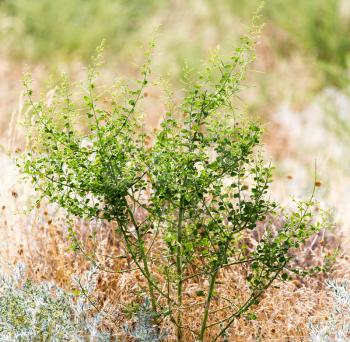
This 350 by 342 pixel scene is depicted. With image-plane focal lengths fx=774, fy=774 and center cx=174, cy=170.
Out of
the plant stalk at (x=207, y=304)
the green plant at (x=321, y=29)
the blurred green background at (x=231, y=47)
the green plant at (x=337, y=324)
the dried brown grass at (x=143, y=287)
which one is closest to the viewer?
the green plant at (x=337, y=324)

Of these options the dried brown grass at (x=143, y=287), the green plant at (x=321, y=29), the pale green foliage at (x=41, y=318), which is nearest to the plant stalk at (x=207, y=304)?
the dried brown grass at (x=143, y=287)

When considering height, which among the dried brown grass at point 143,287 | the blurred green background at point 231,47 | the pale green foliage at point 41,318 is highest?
the blurred green background at point 231,47

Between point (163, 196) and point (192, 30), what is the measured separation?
24.3 feet

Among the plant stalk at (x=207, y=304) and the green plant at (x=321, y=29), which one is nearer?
the plant stalk at (x=207, y=304)

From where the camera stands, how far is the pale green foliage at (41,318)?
112 inches

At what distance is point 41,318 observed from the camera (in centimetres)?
292

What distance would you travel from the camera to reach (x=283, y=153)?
7719 mm

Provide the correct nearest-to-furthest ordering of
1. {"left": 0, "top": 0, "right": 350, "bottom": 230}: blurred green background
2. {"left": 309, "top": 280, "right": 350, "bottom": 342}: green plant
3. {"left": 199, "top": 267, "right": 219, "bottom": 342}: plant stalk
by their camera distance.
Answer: {"left": 309, "top": 280, "right": 350, "bottom": 342}: green plant < {"left": 199, "top": 267, "right": 219, "bottom": 342}: plant stalk < {"left": 0, "top": 0, "right": 350, "bottom": 230}: blurred green background

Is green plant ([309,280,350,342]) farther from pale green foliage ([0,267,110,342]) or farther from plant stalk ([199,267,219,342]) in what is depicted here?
pale green foliage ([0,267,110,342])

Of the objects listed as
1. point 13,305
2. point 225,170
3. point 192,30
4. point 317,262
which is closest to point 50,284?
point 13,305

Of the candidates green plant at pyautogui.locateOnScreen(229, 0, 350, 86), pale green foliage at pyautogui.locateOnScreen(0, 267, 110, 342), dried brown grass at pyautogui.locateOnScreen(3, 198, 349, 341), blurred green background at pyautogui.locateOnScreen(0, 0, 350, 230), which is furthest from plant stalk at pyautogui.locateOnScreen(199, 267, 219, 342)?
green plant at pyautogui.locateOnScreen(229, 0, 350, 86)

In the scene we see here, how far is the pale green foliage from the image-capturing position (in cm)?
285

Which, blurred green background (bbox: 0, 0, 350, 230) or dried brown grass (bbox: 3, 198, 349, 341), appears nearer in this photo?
dried brown grass (bbox: 3, 198, 349, 341)

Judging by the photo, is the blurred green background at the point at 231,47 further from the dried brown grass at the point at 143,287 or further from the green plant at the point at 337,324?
the green plant at the point at 337,324
